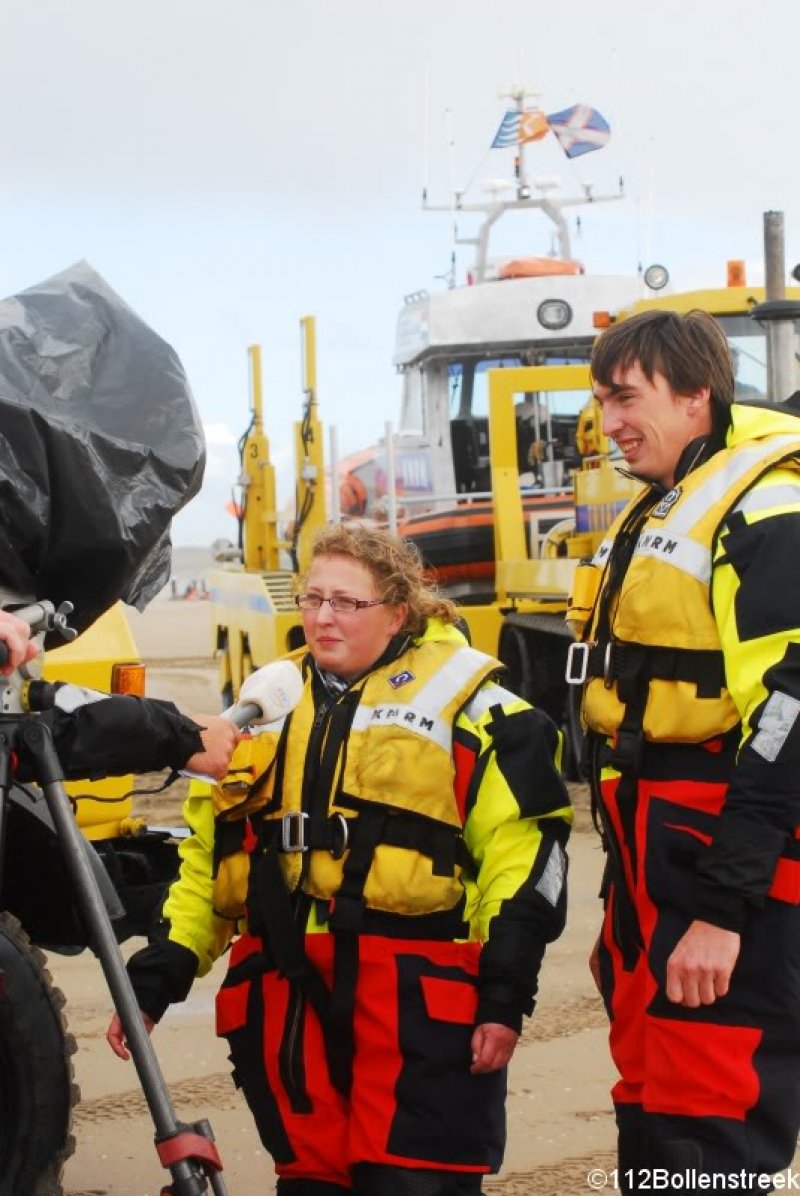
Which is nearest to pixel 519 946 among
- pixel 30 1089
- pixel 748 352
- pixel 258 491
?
pixel 30 1089

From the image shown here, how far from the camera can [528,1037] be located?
218 inches

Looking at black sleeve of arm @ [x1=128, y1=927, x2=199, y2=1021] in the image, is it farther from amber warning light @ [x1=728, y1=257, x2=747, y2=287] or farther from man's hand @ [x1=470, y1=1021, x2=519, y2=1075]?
amber warning light @ [x1=728, y1=257, x2=747, y2=287]

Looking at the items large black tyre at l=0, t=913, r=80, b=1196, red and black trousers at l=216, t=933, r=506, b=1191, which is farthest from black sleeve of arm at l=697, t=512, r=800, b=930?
large black tyre at l=0, t=913, r=80, b=1196

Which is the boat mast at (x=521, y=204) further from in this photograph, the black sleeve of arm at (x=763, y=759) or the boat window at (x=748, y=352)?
the black sleeve of arm at (x=763, y=759)

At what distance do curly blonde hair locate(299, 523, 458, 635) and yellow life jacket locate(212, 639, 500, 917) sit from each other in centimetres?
11

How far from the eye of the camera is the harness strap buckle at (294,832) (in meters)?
3.33

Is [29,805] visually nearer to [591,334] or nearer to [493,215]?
[591,334]

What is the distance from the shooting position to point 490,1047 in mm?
3234

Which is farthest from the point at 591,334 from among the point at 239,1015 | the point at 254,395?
the point at 239,1015

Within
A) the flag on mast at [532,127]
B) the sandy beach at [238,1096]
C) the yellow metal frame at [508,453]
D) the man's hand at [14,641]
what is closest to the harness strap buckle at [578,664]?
the man's hand at [14,641]

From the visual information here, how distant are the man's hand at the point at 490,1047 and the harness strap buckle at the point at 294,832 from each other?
0.46 meters

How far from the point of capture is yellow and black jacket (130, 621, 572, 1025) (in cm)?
329

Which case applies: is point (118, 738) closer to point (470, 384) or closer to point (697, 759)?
point (697, 759)

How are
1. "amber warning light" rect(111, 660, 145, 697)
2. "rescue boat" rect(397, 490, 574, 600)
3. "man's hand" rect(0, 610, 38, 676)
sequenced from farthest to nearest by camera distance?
"rescue boat" rect(397, 490, 574, 600) → "amber warning light" rect(111, 660, 145, 697) → "man's hand" rect(0, 610, 38, 676)
